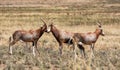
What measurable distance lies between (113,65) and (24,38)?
4886mm

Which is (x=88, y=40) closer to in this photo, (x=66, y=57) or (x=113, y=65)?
(x=66, y=57)

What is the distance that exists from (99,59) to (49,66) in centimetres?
252

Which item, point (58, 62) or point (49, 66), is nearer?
point (49, 66)

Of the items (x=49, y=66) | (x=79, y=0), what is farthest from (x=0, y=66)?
(x=79, y=0)

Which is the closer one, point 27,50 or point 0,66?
point 0,66

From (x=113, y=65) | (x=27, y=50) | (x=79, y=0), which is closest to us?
(x=113, y=65)

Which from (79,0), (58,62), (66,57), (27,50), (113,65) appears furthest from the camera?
(79,0)

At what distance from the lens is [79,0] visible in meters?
110

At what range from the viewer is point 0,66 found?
1383 cm

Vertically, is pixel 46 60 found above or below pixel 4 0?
above

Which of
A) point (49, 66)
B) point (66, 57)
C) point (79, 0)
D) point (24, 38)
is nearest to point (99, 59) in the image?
point (66, 57)

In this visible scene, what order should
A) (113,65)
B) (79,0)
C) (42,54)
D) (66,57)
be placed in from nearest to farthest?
(113,65) → (66,57) → (42,54) → (79,0)

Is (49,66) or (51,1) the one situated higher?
(49,66)

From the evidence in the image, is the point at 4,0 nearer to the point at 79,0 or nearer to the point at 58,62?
the point at 79,0
